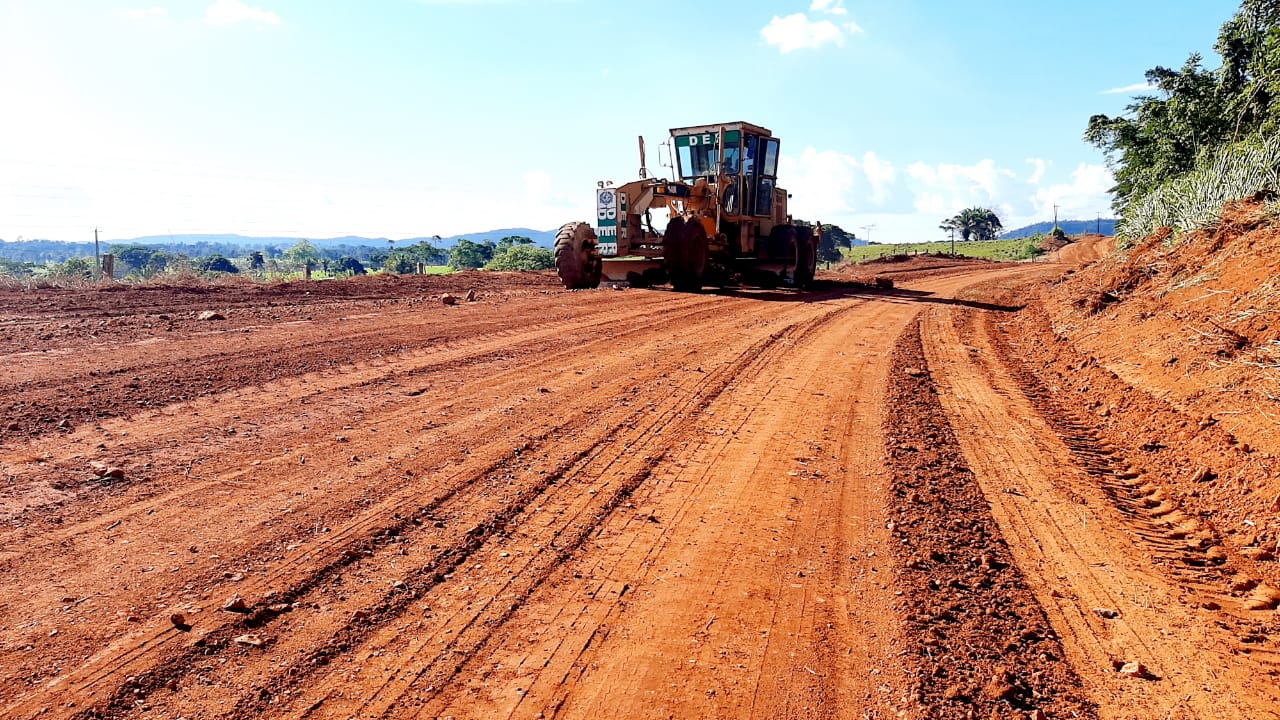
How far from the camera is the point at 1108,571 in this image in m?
3.84

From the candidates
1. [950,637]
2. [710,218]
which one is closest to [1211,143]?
[710,218]

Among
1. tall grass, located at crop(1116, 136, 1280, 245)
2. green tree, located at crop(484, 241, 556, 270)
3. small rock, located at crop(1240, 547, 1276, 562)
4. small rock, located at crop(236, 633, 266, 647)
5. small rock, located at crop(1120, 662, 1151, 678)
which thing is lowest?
small rock, located at crop(1120, 662, 1151, 678)

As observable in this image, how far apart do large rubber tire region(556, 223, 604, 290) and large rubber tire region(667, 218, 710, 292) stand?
181cm

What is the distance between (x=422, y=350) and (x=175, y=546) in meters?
Result: 5.27

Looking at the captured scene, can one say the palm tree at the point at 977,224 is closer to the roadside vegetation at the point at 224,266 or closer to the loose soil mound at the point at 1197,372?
the roadside vegetation at the point at 224,266

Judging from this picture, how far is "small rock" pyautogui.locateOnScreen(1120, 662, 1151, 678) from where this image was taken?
2982 mm

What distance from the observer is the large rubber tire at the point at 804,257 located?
66.9 feet

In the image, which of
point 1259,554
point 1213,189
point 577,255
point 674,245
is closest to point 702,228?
point 674,245

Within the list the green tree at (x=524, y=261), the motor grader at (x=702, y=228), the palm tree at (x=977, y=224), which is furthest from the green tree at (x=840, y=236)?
the motor grader at (x=702, y=228)

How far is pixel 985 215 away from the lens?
102 m

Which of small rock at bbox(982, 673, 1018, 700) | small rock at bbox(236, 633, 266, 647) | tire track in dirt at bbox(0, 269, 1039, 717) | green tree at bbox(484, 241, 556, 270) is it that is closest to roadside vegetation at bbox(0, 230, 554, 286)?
green tree at bbox(484, 241, 556, 270)

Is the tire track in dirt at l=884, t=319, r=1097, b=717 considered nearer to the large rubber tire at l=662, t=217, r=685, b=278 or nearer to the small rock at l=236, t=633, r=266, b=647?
the small rock at l=236, t=633, r=266, b=647

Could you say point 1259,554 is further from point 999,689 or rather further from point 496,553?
point 496,553

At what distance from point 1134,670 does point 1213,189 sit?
13836 mm
